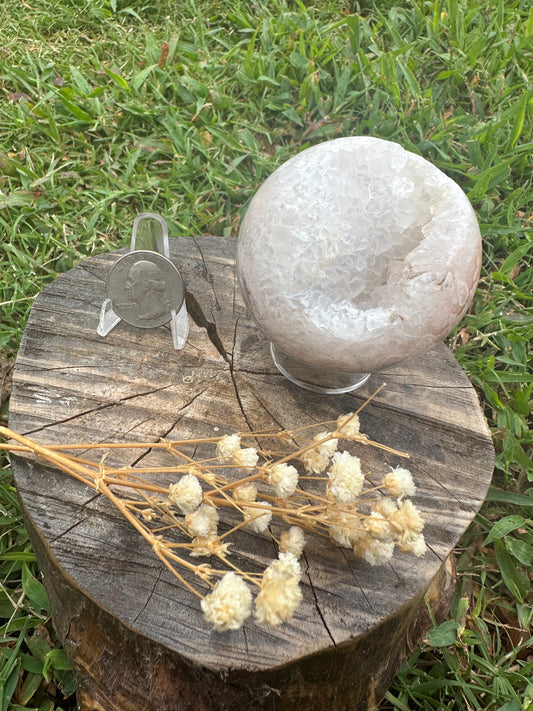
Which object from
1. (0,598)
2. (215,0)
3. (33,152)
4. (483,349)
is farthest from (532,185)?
(0,598)

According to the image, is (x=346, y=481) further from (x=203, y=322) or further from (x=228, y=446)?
(x=203, y=322)

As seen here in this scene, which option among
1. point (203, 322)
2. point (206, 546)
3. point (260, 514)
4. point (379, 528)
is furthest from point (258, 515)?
point (203, 322)

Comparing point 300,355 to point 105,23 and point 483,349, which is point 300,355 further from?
point 105,23

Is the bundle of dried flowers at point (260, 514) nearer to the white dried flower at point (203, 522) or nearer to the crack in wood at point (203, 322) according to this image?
the white dried flower at point (203, 522)

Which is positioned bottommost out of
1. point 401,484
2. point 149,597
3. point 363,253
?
point 149,597

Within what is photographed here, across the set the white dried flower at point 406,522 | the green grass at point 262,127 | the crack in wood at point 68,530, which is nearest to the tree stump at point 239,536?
the crack in wood at point 68,530

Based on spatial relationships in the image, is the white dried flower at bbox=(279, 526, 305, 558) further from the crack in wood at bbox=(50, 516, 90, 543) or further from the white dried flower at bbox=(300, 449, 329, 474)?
the crack in wood at bbox=(50, 516, 90, 543)

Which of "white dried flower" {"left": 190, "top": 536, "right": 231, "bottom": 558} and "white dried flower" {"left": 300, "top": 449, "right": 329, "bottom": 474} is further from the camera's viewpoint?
"white dried flower" {"left": 300, "top": 449, "right": 329, "bottom": 474}

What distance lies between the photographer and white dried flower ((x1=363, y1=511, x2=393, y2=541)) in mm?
1040

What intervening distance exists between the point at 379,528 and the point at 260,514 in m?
0.21

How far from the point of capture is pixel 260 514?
1103mm

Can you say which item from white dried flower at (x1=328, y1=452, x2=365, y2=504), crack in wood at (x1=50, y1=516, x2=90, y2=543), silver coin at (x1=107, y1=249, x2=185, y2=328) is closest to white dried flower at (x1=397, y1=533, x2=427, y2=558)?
white dried flower at (x1=328, y1=452, x2=365, y2=504)

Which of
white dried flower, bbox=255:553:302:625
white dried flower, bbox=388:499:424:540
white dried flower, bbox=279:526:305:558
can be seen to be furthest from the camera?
white dried flower, bbox=279:526:305:558

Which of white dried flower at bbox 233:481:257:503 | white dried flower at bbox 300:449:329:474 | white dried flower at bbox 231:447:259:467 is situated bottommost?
white dried flower at bbox 233:481:257:503
